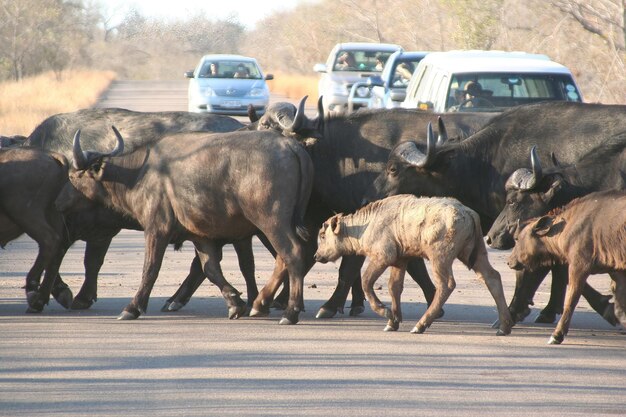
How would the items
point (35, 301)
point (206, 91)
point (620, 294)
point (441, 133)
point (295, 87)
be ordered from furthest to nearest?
point (295, 87)
point (206, 91)
point (441, 133)
point (35, 301)
point (620, 294)

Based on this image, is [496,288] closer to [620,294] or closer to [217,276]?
[620,294]

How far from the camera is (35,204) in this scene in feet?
41.4

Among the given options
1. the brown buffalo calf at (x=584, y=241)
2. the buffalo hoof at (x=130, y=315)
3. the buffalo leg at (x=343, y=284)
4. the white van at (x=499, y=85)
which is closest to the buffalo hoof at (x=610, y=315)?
the brown buffalo calf at (x=584, y=241)

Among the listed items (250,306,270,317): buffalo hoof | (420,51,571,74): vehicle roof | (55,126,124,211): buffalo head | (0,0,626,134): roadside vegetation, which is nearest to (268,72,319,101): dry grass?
(0,0,626,134): roadside vegetation

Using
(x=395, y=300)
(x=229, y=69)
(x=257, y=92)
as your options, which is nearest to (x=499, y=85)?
(x=395, y=300)

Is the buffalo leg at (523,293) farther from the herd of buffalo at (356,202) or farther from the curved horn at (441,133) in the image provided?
the curved horn at (441,133)

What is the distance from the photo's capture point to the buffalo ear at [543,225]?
1105cm

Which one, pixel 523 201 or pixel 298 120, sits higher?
pixel 298 120

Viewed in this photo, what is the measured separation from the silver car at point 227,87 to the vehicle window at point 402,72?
968 cm

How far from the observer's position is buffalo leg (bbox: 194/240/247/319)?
1207 centimetres

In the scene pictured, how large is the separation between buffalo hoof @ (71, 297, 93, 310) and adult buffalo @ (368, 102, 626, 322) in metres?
2.81

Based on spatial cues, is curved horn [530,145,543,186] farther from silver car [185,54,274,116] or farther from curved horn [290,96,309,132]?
silver car [185,54,274,116]

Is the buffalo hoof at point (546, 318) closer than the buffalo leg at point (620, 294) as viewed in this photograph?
No

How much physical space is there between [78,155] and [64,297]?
141 cm
